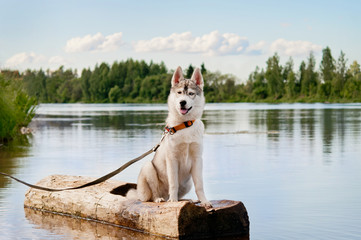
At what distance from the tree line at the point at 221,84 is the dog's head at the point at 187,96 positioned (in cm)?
9649

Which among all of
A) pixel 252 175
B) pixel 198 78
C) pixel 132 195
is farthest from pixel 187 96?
pixel 252 175

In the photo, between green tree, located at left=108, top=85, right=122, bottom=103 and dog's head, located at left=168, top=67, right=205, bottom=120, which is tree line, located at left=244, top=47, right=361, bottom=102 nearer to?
green tree, located at left=108, top=85, right=122, bottom=103

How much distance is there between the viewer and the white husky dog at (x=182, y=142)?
7551 millimetres

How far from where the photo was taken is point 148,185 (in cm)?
833

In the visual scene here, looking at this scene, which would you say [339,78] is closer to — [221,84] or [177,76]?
[221,84]

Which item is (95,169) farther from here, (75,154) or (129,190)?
(129,190)

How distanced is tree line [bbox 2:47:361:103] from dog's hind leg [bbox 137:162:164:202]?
95.8 metres

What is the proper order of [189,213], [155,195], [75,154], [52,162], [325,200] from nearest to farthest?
[189,213]
[155,195]
[325,200]
[52,162]
[75,154]

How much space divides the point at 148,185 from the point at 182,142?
1.01m

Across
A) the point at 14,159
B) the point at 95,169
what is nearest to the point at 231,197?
the point at 95,169

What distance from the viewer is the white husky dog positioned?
24.8 ft

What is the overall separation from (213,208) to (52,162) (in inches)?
426

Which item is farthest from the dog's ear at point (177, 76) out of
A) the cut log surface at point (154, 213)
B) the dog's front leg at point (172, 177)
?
the cut log surface at point (154, 213)

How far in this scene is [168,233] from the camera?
305 inches
